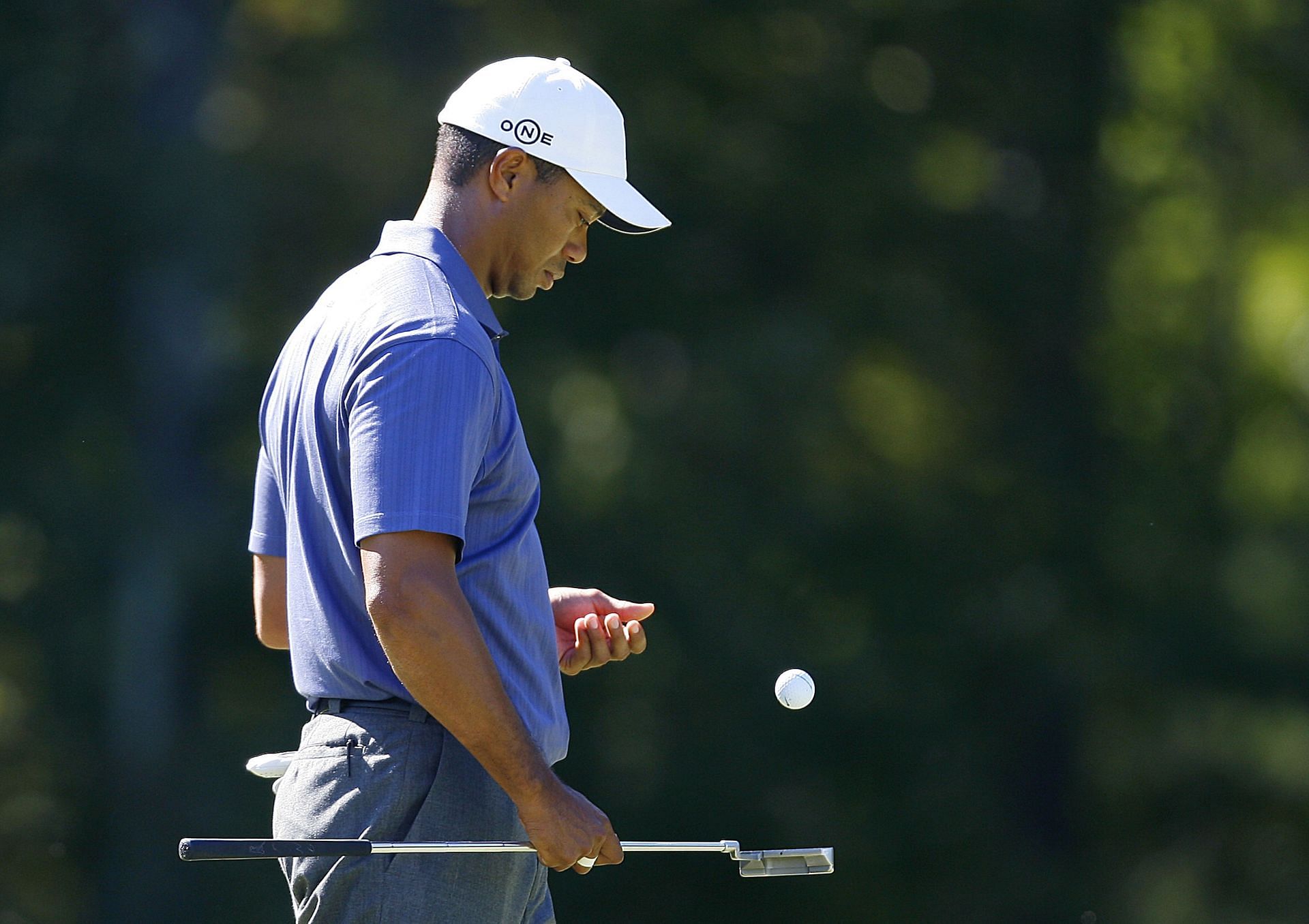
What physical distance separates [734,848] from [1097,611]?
7075 mm

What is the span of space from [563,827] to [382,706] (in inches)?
11.2

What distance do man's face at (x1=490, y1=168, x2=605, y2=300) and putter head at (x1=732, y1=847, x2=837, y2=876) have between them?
2.86 feet

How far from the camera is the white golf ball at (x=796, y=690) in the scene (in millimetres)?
3158

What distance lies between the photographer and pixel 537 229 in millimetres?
2471

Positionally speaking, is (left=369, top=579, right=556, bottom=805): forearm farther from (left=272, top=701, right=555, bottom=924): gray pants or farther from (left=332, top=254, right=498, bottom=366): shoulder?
(left=332, top=254, right=498, bottom=366): shoulder

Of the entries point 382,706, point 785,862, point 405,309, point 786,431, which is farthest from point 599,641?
point 786,431

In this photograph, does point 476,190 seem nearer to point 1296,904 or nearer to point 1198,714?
point 1198,714

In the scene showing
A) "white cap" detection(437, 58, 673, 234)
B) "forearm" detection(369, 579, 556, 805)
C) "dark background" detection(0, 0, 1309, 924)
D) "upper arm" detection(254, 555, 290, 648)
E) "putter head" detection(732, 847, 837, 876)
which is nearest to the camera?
"forearm" detection(369, 579, 556, 805)

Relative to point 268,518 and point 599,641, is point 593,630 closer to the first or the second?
point 599,641

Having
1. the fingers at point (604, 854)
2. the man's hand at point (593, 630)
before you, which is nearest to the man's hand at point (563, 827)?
the fingers at point (604, 854)

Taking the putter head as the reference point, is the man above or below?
above

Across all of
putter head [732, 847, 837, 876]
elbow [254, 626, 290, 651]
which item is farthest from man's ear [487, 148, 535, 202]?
putter head [732, 847, 837, 876]

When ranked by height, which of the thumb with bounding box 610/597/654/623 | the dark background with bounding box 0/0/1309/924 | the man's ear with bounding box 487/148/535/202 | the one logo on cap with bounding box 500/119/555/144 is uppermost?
the one logo on cap with bounding box 500/119/555/144

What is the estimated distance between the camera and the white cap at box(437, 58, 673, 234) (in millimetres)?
2436
